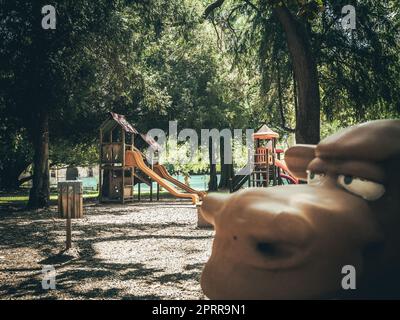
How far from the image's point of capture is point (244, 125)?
28.8 metres

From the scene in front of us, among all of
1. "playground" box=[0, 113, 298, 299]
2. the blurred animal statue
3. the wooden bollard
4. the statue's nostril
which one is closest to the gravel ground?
"playground" box=[0, 113, 298, 299]

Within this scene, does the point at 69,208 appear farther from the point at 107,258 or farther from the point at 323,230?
the point at 323,230

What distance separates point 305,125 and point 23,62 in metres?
11.3

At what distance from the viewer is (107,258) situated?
7781 millimetres

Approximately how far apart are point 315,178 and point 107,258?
17.9 ft

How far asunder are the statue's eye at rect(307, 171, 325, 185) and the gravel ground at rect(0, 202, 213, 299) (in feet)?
8.15

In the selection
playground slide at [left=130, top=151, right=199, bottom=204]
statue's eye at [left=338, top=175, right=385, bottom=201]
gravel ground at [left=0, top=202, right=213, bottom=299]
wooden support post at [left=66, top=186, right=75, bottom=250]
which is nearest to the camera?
statue's eye at [left=338, top=175, right=385, bottom=201]

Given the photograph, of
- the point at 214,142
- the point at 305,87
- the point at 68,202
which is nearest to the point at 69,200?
the point at 68,202

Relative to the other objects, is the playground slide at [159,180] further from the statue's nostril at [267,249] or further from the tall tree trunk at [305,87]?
the statue's nostril at [267,249]

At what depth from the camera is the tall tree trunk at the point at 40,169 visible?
Answer: 1784cm

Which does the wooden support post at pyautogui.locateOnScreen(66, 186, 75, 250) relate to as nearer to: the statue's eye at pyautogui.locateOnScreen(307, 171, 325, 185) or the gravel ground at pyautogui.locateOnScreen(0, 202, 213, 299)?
the gravel ground at pyautogui.locateOnScreen(0, 202, 213, 299)

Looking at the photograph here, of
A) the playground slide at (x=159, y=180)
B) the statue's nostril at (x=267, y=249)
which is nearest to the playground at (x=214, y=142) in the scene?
the statue's nostril at (x=267, y=249)

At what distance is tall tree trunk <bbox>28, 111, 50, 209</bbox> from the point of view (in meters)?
17.8
